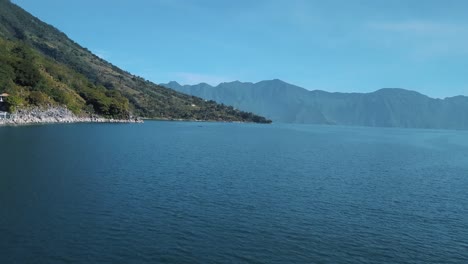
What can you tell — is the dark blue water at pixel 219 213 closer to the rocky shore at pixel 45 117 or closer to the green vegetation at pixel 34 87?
the rocky shore at pixel 45 117

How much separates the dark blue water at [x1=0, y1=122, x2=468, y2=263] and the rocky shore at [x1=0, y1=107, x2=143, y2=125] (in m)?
69.2

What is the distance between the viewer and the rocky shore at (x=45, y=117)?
127688mm

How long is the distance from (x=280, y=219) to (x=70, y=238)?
17860 millimetres


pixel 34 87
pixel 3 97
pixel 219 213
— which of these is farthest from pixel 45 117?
pixel 219 213

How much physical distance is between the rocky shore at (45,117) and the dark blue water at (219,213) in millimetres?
69191

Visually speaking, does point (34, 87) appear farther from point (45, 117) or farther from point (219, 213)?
point (219, 213)

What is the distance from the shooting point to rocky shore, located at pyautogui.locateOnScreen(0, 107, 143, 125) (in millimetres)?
127688

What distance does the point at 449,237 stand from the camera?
33.0m

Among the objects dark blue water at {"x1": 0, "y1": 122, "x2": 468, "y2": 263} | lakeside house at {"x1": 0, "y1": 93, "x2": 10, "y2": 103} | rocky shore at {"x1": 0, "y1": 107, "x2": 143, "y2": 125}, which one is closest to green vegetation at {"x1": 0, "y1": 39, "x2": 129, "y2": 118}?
lakeside house at {"x1": 0, "y1": 93, "x2": 10, "y2": 103}

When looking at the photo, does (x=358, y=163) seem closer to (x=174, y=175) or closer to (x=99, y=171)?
(x=174, y=175)

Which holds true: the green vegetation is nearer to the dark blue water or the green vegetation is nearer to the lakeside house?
the lakeside house

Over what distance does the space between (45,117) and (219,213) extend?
13274cm

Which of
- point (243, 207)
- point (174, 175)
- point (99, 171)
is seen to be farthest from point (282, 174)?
point (99, 171)

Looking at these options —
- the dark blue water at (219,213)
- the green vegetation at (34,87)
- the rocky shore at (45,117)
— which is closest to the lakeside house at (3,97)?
the green vegetation at (34,87)
